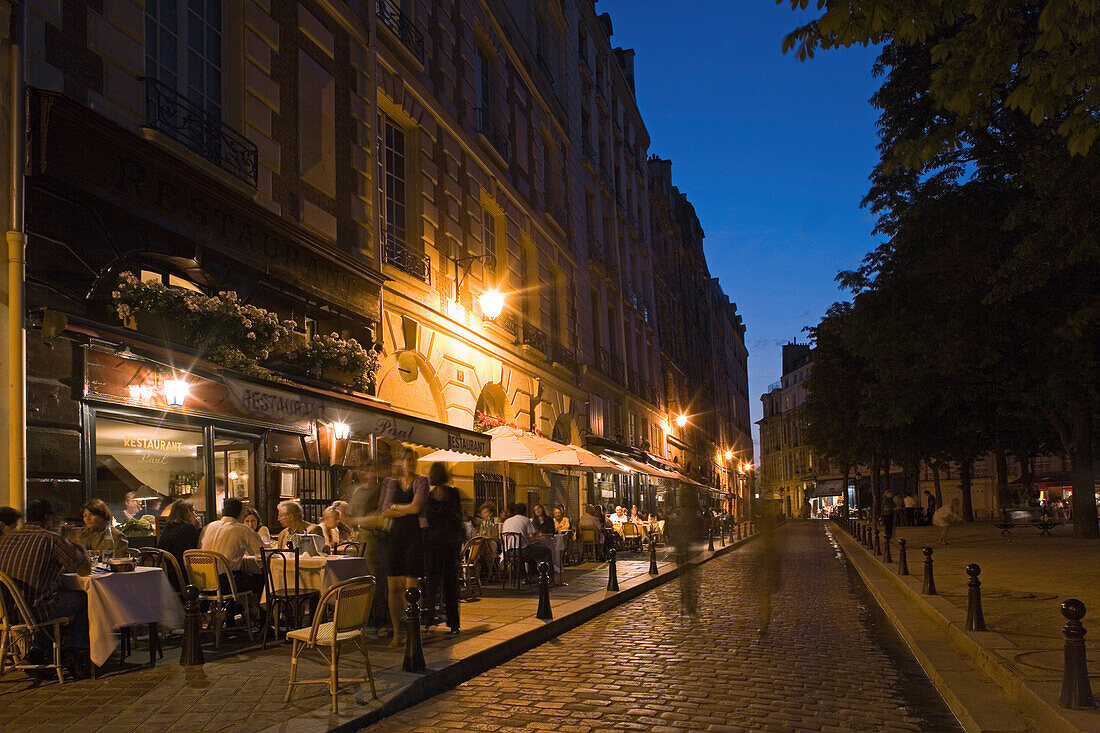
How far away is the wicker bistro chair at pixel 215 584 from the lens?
862cm

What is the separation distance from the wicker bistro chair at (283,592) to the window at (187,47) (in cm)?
576

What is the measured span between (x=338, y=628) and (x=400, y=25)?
1395 centimetres

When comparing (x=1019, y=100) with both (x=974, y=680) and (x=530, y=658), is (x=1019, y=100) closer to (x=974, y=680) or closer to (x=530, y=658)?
(x=974, y=680)

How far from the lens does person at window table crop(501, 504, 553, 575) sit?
1416 centimetres

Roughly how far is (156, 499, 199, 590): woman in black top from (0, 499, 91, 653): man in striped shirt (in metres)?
1.67

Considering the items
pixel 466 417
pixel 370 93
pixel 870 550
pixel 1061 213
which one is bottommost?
pixel 870 550

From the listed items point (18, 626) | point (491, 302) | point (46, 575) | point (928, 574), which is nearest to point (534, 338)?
point (491, 302)

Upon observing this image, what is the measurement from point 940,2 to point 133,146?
7.94 metres

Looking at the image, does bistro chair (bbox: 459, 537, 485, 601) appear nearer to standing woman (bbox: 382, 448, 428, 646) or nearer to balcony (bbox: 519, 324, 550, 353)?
standing woman (bbox: 382, 448, 428, 646)

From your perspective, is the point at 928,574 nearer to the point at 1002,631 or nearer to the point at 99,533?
the point at 1002,631

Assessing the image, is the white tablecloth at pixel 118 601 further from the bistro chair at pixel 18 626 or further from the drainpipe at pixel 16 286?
the drainpipe at pixel 16 286

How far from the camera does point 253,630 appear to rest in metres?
9.05

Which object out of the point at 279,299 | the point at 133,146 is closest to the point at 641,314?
the point at 279,299

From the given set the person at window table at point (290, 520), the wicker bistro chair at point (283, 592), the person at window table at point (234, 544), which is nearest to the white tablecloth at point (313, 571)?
the wicker bistro chair at point (283, 592)
